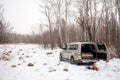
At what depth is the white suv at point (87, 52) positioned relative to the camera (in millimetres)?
14875

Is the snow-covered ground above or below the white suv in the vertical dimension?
below

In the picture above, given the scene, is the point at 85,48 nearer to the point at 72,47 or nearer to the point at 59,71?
the point at 72,47

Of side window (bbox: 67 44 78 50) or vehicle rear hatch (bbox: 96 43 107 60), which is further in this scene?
side window (bbox: 67 44 78 50)

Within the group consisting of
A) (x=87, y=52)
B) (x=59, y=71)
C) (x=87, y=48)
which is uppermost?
(x=87, y=48)

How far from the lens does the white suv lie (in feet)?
48.8

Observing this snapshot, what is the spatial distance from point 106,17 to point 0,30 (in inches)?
802

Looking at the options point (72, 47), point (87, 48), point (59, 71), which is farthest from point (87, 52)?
point (59, 71)

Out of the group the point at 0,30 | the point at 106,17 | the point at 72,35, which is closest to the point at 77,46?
the point at 0,30

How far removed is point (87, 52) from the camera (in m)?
15.9

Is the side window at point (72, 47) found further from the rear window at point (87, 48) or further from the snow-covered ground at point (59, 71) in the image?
the snow-covered ground at point (59, 71)

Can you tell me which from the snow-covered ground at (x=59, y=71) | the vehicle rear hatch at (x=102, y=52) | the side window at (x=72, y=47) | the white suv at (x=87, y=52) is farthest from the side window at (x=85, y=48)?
the snow-covered ground at (x=59, y=71)

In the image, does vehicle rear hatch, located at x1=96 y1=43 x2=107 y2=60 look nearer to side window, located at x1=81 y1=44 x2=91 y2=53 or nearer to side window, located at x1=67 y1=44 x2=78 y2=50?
side window, located at x1=81 y1=44 x2=91 y2=53

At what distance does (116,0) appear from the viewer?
35500 mm

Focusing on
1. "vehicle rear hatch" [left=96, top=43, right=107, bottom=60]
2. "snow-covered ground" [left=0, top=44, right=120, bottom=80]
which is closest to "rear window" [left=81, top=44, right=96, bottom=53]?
"vehicle rear hatch" [left=96, top=43, right=107, bottom=60]
